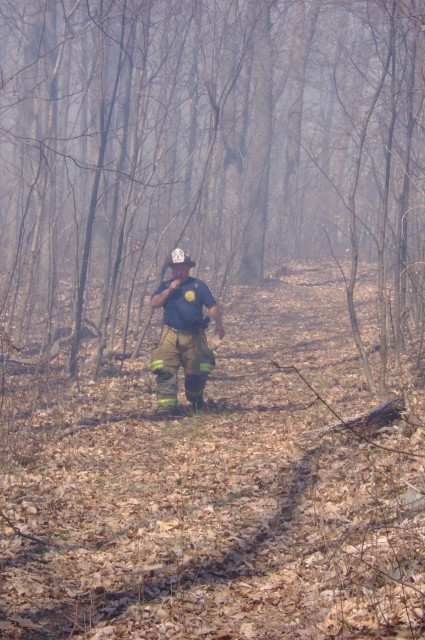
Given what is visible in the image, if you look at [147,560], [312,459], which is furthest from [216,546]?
[312,459]

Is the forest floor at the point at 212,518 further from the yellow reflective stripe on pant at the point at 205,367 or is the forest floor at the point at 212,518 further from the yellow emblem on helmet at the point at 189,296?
the yellow emblem on helmet at the point at 189,296

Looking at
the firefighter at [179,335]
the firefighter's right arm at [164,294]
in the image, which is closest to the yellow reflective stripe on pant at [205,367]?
the firefighter at [179,335]

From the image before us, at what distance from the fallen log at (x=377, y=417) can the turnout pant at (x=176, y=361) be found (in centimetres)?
231

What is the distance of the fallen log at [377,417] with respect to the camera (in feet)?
20.9

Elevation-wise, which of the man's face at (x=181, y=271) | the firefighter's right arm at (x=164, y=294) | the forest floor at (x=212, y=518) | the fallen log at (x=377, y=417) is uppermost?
the man's face at (x=181, y=271)

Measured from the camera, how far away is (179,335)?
8.32 meters

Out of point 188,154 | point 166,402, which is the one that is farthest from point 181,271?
point 188,154

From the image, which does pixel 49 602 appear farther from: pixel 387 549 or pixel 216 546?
pixel 387 549

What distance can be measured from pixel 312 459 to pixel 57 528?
8.07ft

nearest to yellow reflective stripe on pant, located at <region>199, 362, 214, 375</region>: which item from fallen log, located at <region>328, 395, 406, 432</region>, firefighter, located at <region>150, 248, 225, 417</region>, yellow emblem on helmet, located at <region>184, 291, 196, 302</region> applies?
firefighter, located at <region>150, 248, 225, 417</region>

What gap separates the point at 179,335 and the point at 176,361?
0.33 metres

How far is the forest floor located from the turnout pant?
359 millimetres

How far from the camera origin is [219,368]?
37.1ft

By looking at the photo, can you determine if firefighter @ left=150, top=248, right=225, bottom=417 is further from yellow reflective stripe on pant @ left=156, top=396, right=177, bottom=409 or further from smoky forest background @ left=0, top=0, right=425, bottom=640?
smoky forest background @ left=0, top=0, right=425, bottom=640
